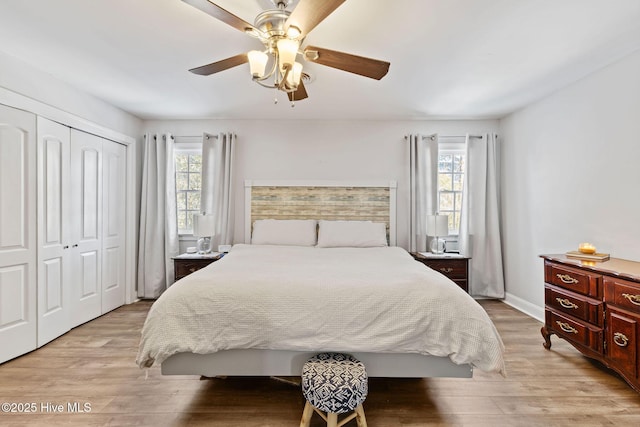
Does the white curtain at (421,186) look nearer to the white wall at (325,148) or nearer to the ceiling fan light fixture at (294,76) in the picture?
the white wall at (325,148)

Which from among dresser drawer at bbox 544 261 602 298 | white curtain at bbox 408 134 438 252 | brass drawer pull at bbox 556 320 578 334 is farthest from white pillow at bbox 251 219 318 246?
brass drawer pull at bbox 556 320 578 334

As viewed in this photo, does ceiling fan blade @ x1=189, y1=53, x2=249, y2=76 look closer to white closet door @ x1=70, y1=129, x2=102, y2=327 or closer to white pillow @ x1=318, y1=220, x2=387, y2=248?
white closet door @ x1=70, y1=129, x2=102, y2=327

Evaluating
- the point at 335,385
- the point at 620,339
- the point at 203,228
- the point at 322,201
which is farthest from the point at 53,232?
the point at 620,339

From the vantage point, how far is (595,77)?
2771 millimetres

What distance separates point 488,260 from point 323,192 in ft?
7.84

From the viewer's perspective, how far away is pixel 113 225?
3758mm

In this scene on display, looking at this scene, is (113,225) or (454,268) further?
(113,225)

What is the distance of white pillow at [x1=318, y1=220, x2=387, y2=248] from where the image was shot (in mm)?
3637

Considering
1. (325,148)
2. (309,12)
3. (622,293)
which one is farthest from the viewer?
(325,148)

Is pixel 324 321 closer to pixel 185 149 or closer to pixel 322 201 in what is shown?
pixel 322 201

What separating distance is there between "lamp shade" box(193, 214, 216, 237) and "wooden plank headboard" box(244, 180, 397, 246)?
0.53m

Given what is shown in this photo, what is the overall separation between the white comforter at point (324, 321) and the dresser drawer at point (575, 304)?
Answer: 1091 mm

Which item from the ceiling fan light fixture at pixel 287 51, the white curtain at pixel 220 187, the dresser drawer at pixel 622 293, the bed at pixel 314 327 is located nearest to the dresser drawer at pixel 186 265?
the white curtain at pixel 220 187

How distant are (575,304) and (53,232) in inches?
182
